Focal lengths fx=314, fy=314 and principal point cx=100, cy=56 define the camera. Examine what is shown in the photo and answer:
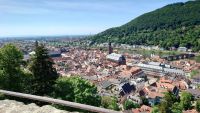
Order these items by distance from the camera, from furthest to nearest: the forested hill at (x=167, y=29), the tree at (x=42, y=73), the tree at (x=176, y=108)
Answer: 1. the forested hill at (x=167, y=29)
2. the tree at (x=176, y=108)
3. the tree at (x=42, y=73)

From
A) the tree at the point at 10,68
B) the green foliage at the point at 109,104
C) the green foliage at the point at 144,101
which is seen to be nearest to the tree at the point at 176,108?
the green foliage at the point at 109,104

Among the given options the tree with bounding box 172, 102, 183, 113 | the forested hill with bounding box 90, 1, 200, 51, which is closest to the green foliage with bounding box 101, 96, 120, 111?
the tree with bounding box 172, 102, 183, 113

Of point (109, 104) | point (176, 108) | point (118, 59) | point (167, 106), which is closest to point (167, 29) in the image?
point (118, 59)

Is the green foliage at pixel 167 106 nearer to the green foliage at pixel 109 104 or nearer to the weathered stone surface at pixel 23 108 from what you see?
the green foliage at pixel 109 104

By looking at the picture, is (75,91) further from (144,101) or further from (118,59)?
(118,59)

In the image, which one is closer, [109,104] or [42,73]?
[42,73]

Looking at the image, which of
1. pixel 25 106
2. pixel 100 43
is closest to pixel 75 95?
pixel 25 106
